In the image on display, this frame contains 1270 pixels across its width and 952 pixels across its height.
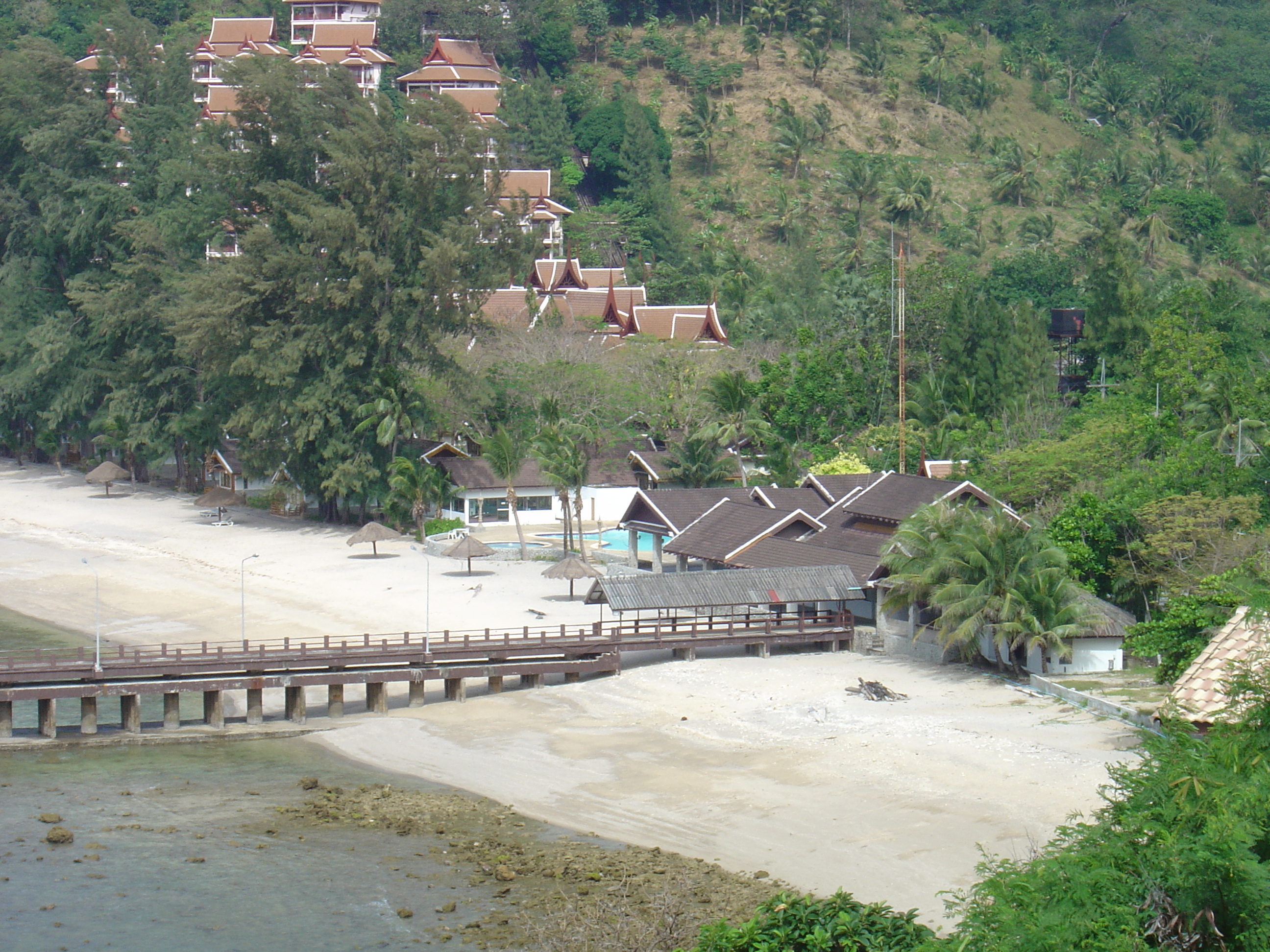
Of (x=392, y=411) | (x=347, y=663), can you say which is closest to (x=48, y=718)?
(x=347, y=663)

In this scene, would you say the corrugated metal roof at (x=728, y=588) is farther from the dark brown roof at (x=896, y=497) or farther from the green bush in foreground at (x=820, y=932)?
the green bush in foreground at (x=820, y=932)

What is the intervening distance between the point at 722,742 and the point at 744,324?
52.1 metres

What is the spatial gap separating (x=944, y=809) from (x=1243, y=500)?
1818cm

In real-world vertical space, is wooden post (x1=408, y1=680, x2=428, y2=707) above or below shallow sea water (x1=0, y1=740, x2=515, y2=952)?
below

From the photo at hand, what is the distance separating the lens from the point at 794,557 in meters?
44.5

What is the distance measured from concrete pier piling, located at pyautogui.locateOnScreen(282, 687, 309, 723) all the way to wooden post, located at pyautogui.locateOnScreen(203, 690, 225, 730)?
5.31ft

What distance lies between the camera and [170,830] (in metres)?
28.4

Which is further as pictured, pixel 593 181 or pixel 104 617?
pixel 593 181

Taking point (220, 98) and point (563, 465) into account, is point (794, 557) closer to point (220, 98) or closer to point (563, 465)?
point (563, 465)

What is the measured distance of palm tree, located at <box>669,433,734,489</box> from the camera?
59.9 metres

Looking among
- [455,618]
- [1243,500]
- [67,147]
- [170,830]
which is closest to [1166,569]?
[1243,500]

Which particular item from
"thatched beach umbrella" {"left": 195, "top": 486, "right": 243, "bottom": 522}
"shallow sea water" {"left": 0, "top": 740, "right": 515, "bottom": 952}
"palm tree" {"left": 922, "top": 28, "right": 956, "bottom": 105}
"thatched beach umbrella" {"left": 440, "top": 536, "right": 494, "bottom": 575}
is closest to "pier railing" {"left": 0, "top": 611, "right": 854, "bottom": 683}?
"shallow sea water" {"left": 0, "top": 740, "right": 515, "bottom": 952}

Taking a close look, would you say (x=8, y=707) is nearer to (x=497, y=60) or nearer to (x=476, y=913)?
(x=476, y=913)

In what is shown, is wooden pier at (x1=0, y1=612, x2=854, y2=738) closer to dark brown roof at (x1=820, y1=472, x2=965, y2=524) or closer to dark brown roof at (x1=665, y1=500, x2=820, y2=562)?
dark brown roof at (x1=820, y1=472, x2=965, y2=524)
